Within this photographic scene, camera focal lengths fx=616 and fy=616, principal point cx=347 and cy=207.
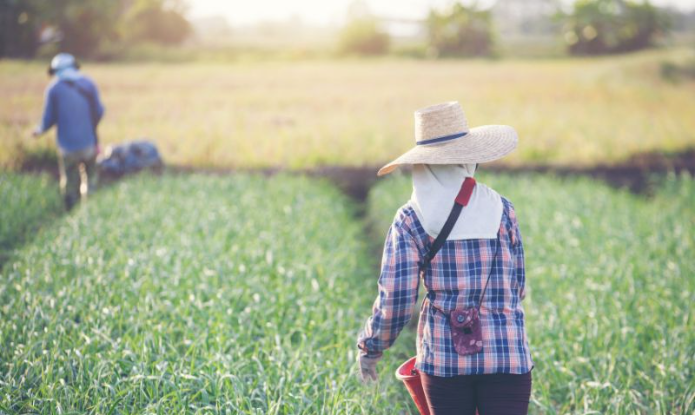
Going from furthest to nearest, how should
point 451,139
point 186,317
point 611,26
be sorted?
1. point 611,26
2. point 186,317
3. point 451,139

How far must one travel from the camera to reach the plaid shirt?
6.38ft

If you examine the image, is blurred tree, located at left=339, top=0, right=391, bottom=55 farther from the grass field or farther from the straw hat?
the straw hat

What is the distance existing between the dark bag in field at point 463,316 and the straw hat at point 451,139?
110mm

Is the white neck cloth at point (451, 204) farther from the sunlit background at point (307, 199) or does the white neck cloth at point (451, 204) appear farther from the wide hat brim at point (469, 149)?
the sunlit background at point (307, 199)

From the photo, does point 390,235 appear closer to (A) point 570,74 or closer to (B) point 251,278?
(B) point 251,278

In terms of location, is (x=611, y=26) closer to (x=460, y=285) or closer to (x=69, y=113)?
(x=69, y=113)

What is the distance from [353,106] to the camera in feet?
34.1

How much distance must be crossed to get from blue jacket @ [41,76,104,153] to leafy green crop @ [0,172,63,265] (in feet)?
2.15

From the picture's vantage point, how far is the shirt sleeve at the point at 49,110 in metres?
6.25

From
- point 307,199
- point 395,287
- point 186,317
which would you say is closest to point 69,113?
point 307,199

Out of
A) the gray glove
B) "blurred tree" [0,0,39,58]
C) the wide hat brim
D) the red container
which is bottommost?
the red container

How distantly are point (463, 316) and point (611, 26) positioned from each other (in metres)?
11.5

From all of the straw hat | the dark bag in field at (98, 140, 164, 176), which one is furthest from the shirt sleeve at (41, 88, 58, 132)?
the straw hat

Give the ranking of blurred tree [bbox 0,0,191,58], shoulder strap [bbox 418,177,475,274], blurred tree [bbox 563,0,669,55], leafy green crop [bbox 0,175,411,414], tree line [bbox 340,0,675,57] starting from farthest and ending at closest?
1. tree line [bbox 340,0,675,57]
2. blurred tree [bbox 563,0,669,55]
3. blurred tree [bbox 0,0,191,58]
4. leafy green crop [bbox 0,175,411,414]
5. shoulder strap [bbox 418,177,475,274]
